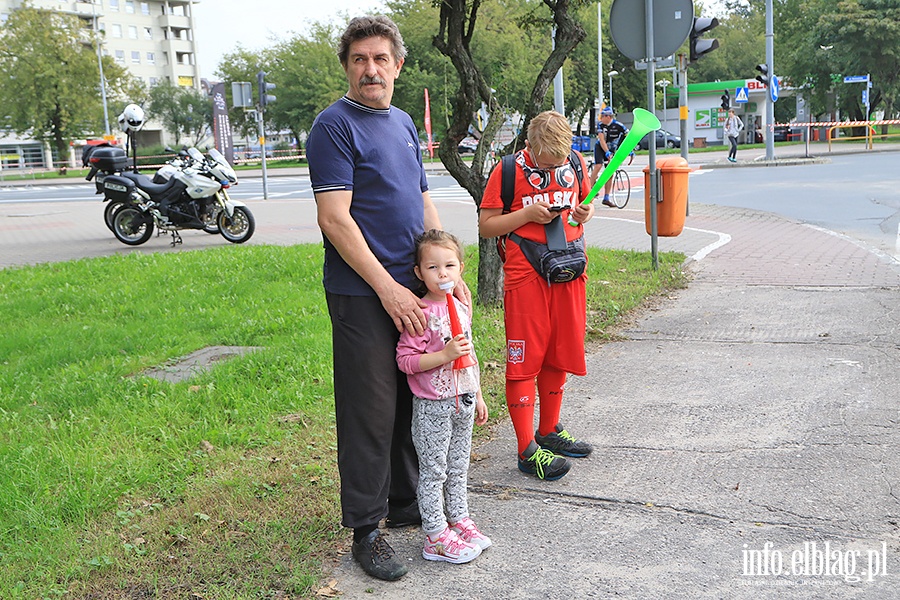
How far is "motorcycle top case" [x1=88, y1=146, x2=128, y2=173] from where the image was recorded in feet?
48.3

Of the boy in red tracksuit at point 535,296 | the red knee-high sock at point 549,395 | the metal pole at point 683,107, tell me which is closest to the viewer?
the boy in red tracksuit at point 535,296

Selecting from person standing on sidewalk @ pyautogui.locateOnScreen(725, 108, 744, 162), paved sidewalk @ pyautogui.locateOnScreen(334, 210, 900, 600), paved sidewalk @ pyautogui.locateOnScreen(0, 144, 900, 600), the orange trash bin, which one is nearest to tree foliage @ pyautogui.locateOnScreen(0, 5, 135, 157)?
person standing on sidewalk @ pyautogui.locateOnScreen(725, 108, 744, 162)

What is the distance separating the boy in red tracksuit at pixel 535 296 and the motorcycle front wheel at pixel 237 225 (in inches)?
407

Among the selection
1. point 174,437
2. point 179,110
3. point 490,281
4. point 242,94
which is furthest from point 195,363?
point 179,110

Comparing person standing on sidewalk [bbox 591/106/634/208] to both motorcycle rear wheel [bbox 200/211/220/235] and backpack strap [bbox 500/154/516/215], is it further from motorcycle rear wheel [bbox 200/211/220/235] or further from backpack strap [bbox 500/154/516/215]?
backpack strap [bbox 500/154/516/215]

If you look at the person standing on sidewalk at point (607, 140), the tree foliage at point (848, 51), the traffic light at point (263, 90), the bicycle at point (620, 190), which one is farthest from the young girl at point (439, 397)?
the tree foliage at point (848, 51)

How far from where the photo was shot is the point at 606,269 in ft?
30.9

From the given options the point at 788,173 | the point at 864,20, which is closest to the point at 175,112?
the point at 864,20

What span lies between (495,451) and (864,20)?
43.4m

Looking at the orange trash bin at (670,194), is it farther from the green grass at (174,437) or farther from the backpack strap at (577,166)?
the backpack strap at (577,166)

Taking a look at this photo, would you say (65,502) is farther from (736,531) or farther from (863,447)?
(863,447)

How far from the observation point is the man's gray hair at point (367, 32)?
10.4 ft

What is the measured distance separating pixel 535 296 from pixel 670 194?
222 inches

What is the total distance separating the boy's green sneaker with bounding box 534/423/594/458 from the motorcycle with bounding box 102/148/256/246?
10308 millimetres
